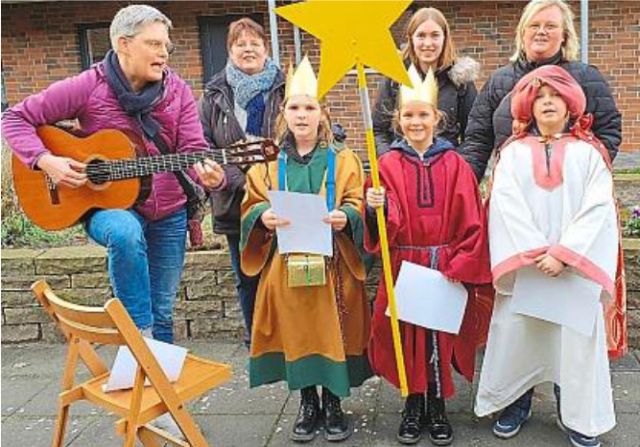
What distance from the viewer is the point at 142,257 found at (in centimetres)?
313

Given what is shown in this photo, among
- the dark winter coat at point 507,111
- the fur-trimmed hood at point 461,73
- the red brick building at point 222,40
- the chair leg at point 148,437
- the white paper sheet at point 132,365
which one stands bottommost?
the chair leg at point 148,437

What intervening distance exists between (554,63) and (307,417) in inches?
79.2

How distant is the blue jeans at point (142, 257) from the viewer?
3.07m

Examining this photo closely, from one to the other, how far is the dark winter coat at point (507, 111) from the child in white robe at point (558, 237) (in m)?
0.32

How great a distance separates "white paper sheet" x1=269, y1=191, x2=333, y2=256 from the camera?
10.3 ft

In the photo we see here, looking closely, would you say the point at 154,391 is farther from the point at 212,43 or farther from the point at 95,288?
the point at 212,43

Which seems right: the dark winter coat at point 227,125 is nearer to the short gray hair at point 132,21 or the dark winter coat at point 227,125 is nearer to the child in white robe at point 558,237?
the short gray hair at point 132,21

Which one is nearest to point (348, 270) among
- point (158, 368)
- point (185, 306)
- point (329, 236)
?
point (329, 236)

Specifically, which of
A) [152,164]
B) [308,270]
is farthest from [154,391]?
[152,164]

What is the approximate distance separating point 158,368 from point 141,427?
317 mm

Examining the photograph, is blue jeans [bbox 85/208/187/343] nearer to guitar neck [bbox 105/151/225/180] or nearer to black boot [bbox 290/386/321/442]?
guitar neck [bbox 105/151/225/180]

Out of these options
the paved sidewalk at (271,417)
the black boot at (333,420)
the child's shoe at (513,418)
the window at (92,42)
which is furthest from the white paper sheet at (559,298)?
the window at (92,42)

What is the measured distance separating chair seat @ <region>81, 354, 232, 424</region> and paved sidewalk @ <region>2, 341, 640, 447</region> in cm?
59

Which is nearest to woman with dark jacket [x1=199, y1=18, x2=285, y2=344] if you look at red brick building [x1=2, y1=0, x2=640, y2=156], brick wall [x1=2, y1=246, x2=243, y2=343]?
brick wall [x1=2, y1=246, x2=243, y2=343]
